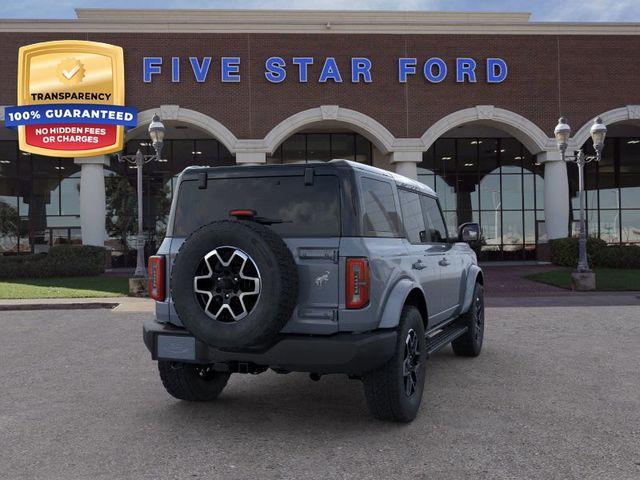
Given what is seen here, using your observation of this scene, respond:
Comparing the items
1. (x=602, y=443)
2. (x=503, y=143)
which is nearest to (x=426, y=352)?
(x=602, y=443)

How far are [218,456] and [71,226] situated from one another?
29388mm

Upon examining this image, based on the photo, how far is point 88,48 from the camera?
940 inches

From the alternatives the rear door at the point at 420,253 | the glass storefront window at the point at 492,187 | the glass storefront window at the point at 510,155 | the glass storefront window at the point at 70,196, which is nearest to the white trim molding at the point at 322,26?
the glass storefront window at the point at 492,187

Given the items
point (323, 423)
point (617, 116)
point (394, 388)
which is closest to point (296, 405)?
point (323, 423)

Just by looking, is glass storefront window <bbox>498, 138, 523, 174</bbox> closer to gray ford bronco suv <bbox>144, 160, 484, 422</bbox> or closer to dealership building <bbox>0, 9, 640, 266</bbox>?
dealership building <bbox>0, 9, 640, 266</bbox>

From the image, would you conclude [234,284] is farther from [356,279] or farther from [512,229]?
[512,229]

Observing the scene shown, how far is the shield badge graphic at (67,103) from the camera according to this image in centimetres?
2355

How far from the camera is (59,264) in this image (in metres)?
21.4

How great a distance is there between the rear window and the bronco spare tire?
328 mm

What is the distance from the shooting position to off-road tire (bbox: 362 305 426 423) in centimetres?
450

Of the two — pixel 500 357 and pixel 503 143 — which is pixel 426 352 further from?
pixel 503 143

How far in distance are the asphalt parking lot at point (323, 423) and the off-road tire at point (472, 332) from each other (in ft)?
0.63

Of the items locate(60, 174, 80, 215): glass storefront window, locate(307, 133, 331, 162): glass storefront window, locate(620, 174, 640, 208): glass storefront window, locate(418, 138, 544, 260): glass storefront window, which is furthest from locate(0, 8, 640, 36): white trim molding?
locate(620, 174, 640, 208): glass storefront window

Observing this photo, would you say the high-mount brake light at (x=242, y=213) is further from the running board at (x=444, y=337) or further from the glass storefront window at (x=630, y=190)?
the glass storefront window at (x=630, y=190)
